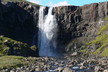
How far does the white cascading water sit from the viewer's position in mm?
174875

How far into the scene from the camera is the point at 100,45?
13725cm

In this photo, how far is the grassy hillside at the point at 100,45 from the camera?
408 feet

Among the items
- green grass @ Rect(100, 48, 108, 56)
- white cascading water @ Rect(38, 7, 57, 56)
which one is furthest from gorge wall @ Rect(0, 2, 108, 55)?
green grass @ Rect(100, 48, 108, 56)

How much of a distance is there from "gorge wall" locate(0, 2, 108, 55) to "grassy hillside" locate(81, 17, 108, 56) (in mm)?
7031

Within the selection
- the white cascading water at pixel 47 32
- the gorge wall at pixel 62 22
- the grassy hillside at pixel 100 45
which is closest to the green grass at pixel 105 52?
the grassy hillside at pixel 100 45

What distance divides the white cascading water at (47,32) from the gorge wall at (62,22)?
3.66m

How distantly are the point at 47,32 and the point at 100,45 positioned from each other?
193ft

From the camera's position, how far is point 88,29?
17275cm

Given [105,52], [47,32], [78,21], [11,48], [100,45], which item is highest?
[78,21]

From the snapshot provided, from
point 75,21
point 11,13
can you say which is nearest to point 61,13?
point 75,21

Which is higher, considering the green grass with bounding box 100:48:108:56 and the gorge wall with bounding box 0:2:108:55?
the gorge wall with bounding box 0:2:108:55

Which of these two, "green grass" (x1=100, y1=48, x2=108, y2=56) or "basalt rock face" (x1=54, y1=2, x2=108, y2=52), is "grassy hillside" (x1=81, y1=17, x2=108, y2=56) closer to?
"green grass" (x1=100, y1=48, x2=108, y2=56)

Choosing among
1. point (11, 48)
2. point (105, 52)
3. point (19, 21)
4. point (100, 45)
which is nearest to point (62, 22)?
point (19, 21)

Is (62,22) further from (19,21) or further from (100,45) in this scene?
(100,45)
